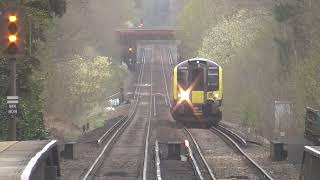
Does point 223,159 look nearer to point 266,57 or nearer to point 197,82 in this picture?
point 197,82

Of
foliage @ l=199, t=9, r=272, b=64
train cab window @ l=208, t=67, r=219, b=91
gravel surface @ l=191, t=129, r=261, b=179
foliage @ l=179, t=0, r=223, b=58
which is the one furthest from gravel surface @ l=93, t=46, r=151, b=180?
foliage @ l=179, t=0, r=223, b=58

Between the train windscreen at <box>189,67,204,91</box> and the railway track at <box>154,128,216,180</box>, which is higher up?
the train windscreen at <box>189,67,204,91</box>

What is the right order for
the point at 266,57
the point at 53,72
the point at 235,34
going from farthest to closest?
the point at 235,34 → the point at 266,57 → the point at 53,72

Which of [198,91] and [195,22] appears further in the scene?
[195,22]

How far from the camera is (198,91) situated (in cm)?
3303

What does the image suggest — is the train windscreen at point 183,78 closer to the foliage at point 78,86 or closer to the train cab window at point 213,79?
the train cab window at point 213,79

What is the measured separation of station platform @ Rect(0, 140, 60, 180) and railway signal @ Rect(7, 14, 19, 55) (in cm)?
257

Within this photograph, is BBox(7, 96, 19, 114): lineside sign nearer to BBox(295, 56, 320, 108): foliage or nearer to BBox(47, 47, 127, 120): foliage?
BBox(295, 56, 320, 108): foliage

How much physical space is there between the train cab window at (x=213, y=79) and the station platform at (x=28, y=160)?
1675 centimetres

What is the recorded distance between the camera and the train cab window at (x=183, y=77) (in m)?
33.2

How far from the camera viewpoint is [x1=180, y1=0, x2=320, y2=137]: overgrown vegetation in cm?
3375

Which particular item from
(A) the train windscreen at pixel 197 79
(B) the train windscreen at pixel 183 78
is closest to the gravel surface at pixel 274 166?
(A) the train windscreen at pixel 197 79

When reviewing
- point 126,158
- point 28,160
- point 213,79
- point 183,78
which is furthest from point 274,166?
point 183,78

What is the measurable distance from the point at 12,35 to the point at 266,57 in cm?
3810
